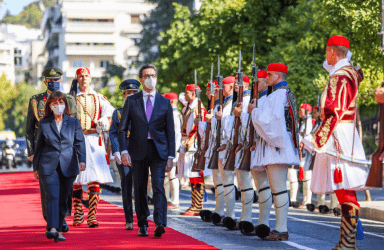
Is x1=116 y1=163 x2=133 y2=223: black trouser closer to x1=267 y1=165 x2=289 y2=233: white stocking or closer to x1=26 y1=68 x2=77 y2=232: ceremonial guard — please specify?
x1=26 y1=68 x2=77 y2=232: ceremonial guard

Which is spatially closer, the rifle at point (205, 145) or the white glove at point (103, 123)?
the white glove at point (103, 123)

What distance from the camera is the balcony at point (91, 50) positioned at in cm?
11194

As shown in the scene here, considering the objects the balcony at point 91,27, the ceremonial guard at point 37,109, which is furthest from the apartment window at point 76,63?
the ceremonial guard at point 37,109

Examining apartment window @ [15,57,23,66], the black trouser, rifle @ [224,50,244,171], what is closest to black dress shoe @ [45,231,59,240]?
the black trouser

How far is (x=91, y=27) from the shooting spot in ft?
374

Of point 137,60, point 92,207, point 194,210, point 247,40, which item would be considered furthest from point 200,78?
point 137,60

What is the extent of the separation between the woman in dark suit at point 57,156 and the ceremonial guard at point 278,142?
2252mm

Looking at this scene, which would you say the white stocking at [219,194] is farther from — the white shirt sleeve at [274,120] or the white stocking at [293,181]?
the white stocking at [293,181]

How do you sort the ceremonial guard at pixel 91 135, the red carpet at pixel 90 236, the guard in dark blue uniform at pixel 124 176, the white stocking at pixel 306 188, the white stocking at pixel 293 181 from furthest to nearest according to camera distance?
the white stocking at pixel 293 181 → the white stocking at pixel 306 188 → the ceremonial guard at pixel 91 135 → the guard in dark blue uniform at pixel 124 176 → the red carpet at pixel 90 236

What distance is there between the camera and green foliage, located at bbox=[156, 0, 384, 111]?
22.1m

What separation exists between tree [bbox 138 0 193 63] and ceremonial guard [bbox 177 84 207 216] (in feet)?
164

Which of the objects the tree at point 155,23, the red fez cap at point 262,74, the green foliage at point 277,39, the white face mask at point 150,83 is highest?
the tree at point 155,23

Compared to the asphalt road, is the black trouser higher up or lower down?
higher up

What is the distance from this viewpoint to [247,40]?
31234 millimetres
